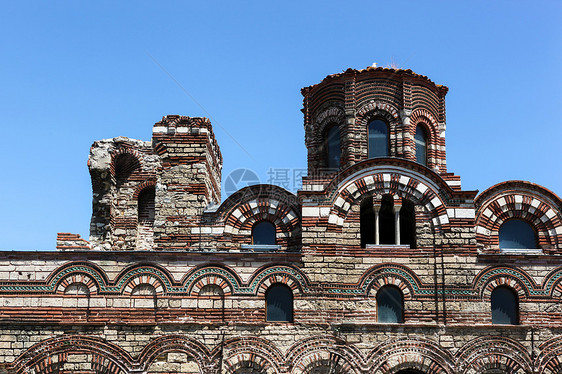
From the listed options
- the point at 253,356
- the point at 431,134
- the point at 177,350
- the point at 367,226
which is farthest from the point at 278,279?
the point at 431,134

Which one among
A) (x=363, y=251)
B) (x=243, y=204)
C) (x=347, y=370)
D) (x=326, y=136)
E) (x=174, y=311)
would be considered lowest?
(x=347, y=370)

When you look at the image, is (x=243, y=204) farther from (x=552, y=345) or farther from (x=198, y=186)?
(x=552, y=345)

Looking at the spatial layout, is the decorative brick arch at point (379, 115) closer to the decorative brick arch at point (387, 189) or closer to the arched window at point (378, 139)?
the arched window at point (378, 139)

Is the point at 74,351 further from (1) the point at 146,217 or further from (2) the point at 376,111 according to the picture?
(2) the point at 376,111

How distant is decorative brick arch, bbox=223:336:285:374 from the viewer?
18812mm

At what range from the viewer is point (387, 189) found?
800 inches

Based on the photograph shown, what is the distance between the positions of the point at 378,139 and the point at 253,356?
Result: 7712 mm

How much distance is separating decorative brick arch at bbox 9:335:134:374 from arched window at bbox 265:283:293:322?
373cm

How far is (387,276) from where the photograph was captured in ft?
64.2

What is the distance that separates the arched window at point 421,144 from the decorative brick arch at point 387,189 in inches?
109

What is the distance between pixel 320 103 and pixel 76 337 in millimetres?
10119

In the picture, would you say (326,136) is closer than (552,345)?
No

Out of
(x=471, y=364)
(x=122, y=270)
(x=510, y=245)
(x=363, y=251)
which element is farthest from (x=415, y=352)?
(x=122, y=270)

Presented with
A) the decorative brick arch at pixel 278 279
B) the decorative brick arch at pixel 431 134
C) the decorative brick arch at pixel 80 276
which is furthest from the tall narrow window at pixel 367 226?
the decorative brick arch at pixel 80 276
